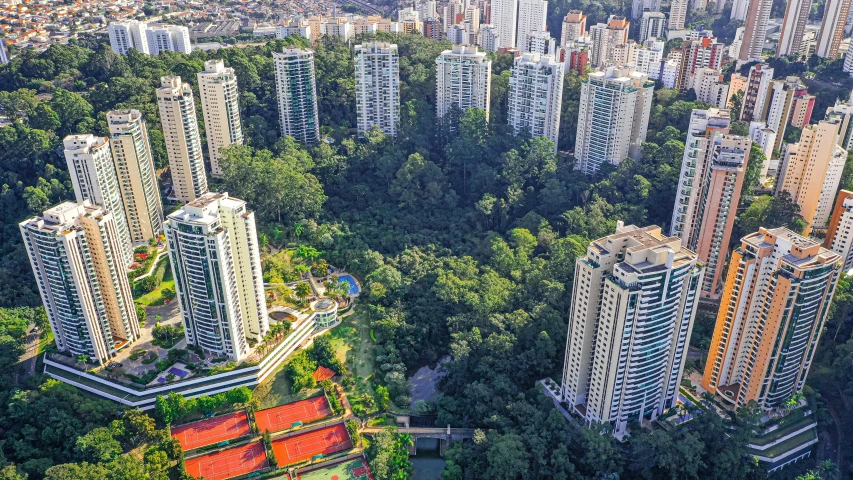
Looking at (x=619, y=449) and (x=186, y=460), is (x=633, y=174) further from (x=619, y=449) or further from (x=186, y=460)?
(x=186, y=460)

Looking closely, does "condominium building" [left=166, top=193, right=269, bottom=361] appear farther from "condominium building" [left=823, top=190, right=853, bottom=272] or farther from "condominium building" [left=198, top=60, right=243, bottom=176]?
"condominium building" [left=823, top=190, right=853, bottom=272]

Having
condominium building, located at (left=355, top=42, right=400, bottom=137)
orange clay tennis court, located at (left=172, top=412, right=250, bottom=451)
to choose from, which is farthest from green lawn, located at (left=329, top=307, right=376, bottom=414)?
condominium building, located at (left=355, top=42, right=400, bottom=137)

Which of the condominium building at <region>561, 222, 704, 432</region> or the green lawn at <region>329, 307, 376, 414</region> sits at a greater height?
the condominium building at <region>561, 222, 704, 432</region>

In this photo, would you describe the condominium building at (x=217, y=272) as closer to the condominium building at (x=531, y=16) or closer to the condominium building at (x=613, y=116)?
the condominium building at (x=613, y=116)

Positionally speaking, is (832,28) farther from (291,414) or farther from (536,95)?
(291,414)

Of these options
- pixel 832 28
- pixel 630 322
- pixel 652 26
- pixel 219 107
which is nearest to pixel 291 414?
pixel 630 322

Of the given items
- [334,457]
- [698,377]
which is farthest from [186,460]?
[698,377]

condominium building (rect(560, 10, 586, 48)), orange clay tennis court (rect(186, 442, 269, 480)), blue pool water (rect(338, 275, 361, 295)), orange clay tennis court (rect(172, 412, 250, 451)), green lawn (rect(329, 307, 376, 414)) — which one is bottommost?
orange clay tennis court (rect(186, 442, 269, 480))
